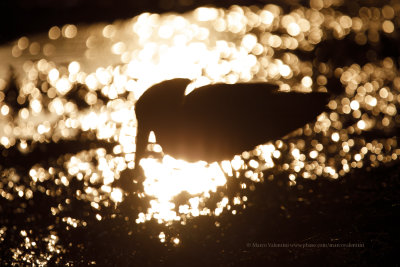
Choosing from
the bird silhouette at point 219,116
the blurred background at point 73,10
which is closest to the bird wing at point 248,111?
the bird silhouette at point 219,116

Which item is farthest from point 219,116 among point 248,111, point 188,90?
point 188,90

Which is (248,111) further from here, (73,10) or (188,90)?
(73,10)

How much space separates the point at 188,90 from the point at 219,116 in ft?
7.67

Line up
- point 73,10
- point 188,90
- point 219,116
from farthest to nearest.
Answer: point 73,10 → point 188,90 → point 219,116

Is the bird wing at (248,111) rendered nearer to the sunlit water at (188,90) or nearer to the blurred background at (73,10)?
the sunlit water at (188,90)

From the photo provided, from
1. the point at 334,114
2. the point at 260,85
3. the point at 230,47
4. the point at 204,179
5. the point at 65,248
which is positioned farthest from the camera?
the point at 230,47

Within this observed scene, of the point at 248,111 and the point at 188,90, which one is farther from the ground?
the point at 188,90

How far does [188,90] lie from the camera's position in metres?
5.86

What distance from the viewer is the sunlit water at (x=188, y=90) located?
408 cm

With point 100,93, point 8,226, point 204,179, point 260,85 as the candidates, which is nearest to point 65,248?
point 8,226

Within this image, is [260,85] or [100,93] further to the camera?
[100,93]

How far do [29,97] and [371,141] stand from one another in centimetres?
338

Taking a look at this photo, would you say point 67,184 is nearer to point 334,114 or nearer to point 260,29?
point 334,114

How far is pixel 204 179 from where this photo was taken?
A: 4.12 m
